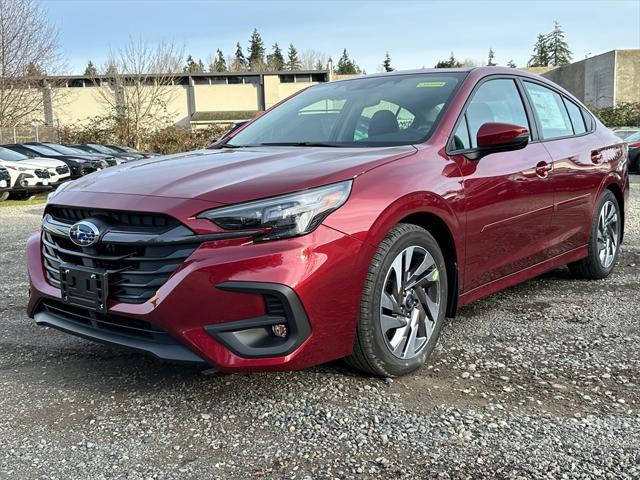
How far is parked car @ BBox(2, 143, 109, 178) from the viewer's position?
1703 centimetres

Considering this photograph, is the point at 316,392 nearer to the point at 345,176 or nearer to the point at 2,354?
the point at 345,176

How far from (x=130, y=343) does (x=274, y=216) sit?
2.83ft

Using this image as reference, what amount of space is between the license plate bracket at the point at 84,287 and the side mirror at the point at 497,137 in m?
2.13

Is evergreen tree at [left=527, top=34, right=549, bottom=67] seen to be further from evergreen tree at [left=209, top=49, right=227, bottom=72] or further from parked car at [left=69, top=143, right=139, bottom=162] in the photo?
parked car at [left=69, top=143, right=139, bottom=162]

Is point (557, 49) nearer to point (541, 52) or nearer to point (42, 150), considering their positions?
point (541, 52)

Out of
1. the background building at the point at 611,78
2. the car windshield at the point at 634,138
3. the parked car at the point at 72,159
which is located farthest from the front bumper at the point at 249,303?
the background building at the point at 611,78

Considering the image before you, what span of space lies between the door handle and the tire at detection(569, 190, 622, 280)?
1027 mm

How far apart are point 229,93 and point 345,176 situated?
50884 mm

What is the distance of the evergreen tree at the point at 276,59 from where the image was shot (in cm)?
9788

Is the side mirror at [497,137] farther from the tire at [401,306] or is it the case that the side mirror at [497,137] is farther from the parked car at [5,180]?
the parked car at [5,180]

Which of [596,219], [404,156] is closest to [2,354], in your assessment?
[404,156]

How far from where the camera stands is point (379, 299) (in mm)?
2959

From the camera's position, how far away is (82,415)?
2.83m

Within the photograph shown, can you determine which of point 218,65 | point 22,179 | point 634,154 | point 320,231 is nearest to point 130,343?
point 320,231
